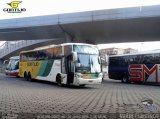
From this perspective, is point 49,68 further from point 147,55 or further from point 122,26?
point 122,26

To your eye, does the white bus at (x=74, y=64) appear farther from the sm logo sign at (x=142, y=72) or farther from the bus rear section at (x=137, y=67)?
the sm logo sign at (x=142, y=72)

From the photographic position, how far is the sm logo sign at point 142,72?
28302 mm

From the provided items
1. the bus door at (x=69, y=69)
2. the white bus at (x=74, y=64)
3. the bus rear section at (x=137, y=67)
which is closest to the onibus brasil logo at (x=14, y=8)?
the white bus at (x=74, y=64)

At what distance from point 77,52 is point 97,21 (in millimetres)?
13115

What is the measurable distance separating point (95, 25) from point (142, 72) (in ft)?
29.1

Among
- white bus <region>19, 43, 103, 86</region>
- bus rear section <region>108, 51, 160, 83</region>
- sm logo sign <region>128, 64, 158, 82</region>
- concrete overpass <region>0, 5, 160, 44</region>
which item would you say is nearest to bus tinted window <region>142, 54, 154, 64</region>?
bus rear section <region>108, 51, 160, 83</region>

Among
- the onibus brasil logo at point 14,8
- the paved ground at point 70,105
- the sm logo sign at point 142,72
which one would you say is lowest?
the paved ground at point 70,105

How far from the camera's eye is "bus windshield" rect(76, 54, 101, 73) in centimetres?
2114

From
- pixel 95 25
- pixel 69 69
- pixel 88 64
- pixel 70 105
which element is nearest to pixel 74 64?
pixel 69 69

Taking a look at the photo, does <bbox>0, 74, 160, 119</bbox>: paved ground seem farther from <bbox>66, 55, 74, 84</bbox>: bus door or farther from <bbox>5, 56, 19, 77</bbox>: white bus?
<bbox>5, 56, 19, 77</bbox>: white bus

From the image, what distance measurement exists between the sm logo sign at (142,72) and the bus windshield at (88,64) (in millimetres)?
8301

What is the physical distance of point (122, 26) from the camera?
35500 millimetres

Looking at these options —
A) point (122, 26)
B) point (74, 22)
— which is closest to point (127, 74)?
point (122, 26)

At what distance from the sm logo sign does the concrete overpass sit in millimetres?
4905
